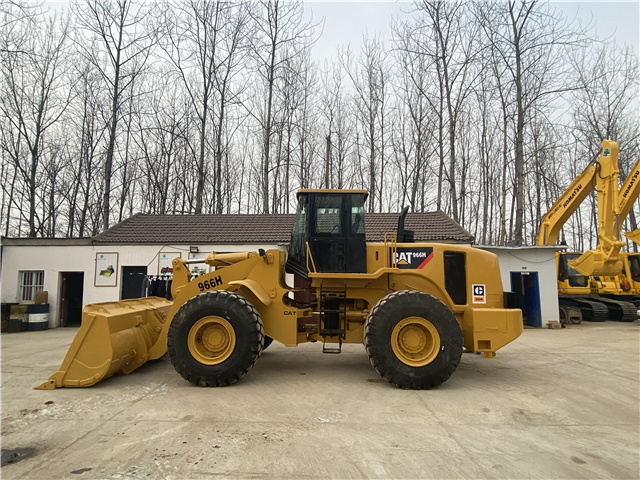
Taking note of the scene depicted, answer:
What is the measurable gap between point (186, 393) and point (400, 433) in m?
2.99

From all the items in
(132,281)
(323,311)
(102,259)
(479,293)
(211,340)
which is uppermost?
(102,259)

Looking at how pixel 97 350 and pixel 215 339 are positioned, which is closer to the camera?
pixel 97 350

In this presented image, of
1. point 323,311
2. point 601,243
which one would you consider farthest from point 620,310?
point 323,311

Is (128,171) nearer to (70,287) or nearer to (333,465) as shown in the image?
(70,287)

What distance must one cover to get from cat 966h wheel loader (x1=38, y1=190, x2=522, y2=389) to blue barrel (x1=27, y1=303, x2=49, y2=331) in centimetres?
892

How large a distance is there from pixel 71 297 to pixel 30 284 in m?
1.48

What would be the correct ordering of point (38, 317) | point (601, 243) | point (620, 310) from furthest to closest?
point (620, 310)
point (38, 317)
point (601, 243)

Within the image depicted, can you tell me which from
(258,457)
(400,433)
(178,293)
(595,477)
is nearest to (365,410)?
(400,433)

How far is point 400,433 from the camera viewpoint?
12.8 feet

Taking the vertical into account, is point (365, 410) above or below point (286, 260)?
below

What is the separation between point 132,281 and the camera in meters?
14.0

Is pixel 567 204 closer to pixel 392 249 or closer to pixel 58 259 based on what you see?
pixel 392 249

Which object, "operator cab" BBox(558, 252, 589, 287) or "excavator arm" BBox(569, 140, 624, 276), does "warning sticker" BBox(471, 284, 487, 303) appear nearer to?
"excavator arm" BBox(569, 140, 624, 276)

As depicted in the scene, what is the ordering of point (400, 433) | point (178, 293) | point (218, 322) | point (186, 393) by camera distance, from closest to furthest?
point (400, 433)
point (186, 393)
point (218, 322)
point (178, 293)
